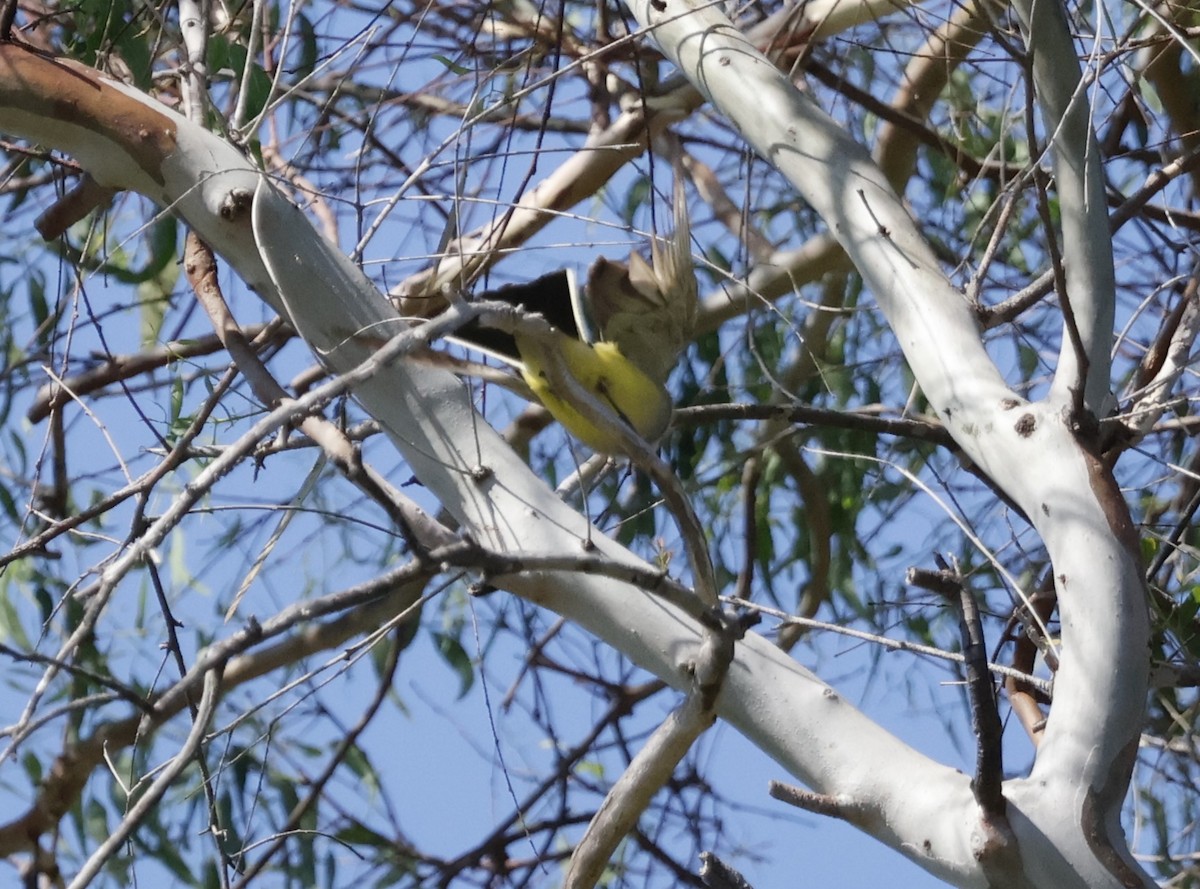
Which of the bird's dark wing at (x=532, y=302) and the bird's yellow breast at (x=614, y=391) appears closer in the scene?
the bird's dark wing at (x=532, y=302)

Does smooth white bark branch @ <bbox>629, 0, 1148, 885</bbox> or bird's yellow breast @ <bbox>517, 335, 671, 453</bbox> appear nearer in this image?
smooth white bark branch @ <bbox>629, 0, 1148, 885</bbox>

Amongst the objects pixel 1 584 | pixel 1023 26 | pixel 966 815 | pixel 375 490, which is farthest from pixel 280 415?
pixel 1 584

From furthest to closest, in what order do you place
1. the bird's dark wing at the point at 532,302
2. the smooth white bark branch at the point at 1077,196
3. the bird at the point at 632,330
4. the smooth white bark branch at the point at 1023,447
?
the bird at the point at 632,330, the bird's dark wing at the point at 532,302, the smooth white bark branch at the point at 1077,196, the smooth white bark branch at the point at 1023,447

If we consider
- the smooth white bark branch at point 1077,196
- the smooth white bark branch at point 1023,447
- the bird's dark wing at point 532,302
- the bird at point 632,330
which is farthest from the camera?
the bird at point 632,330

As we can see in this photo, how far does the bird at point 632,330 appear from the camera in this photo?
1.94 m

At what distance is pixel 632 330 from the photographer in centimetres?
216

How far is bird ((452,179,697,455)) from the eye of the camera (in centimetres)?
194

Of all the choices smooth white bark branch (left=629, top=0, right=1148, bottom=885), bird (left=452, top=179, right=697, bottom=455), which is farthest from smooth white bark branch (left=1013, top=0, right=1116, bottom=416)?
bird (left=452, top=179, right=697, bottom=455)

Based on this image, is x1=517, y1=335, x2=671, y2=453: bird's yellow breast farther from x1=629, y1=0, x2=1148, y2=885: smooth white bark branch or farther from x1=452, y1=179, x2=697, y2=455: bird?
x1=629, y1=0, x2=1148, y2=885: smooth white bark branch

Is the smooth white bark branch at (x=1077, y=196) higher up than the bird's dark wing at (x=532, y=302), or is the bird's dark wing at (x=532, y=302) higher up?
the smooth white bark branch at (x=1077, y=196)

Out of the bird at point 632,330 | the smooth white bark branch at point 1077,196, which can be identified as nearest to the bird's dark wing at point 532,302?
the bird at point 632,330

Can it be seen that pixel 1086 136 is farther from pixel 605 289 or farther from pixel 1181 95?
pixel 1181 95

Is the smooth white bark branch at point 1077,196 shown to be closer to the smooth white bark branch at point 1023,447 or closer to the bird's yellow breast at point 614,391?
the smooth white bark branch at point 1023,447

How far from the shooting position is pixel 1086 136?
157 centimetres
